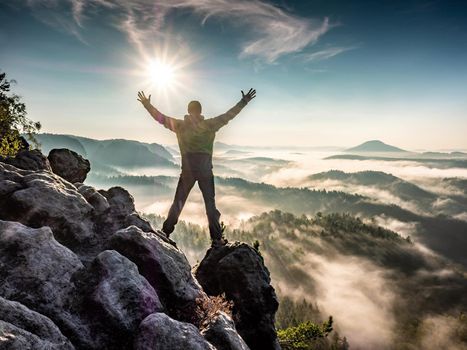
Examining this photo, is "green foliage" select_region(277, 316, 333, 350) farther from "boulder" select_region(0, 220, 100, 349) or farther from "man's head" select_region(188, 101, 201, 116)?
"boulder" select_region(0, 220, 100, 349)

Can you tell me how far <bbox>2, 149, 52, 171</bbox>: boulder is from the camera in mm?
15898

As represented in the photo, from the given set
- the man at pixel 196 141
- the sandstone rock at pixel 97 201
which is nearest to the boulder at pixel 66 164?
the sandstone rock at pixel 97 201

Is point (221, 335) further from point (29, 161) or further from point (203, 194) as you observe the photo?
point (29, 161)

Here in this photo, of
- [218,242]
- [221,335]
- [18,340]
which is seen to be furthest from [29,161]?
[221,335]

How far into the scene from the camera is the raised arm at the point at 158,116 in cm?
1412

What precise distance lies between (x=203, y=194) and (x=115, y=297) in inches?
294

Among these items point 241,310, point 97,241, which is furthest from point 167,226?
point 241,310

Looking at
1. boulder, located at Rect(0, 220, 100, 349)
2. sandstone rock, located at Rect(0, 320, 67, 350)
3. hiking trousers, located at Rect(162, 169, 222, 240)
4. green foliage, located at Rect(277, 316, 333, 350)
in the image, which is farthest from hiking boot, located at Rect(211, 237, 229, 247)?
green foliage, located at Rect(277, 316, 333, 350)

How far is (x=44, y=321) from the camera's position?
620 centimetres

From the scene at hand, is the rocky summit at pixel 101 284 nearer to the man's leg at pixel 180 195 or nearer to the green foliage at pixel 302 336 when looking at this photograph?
the man's leg at pixel 180 195

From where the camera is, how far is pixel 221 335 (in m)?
8.27

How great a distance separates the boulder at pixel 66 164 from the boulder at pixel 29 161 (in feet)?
8.87

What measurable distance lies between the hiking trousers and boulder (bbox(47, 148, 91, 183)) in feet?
30.2

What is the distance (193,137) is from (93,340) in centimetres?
897
